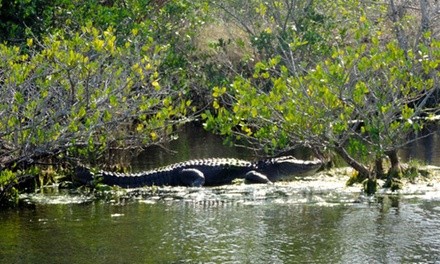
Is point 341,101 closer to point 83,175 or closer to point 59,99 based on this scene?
point 59,99

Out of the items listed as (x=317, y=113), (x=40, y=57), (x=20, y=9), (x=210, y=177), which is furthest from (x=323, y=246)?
(x=20, y=9)

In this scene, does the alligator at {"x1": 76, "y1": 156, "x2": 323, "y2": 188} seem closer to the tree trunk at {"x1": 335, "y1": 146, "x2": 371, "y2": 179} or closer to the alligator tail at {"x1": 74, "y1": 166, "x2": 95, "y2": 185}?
the alligator tail at {"x1": 74, "y1": 166, "x2": 95, "y2": 185}

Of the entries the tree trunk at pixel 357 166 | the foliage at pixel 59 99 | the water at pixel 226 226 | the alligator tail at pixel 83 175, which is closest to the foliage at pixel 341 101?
the tree trunk at pixel 357 166

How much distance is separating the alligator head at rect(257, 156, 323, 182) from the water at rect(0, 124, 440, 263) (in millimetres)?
581

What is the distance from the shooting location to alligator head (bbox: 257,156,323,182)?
15834 millimetres

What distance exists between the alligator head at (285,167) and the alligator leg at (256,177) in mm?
301

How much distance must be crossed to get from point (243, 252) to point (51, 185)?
19.6 ft

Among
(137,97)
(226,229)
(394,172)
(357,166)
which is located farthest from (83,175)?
(394,172)

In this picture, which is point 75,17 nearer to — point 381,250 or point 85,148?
point 85,148

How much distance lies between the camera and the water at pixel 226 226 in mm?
10039

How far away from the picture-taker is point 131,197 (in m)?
14.1

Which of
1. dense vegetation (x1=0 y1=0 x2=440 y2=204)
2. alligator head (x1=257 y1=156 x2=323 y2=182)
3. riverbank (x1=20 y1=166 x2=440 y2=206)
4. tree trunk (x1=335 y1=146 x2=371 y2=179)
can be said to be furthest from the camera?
alligator head (x1=257 y1=156 x2=323 y2=182)

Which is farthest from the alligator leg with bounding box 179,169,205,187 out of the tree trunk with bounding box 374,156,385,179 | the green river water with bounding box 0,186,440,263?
the tree trunk with bounding box 374,156,385,179

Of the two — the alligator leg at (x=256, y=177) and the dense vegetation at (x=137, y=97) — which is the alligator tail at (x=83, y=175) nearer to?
the dense vegetation at (x=137, y=97)
